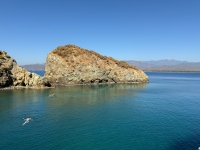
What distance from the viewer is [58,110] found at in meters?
47.7

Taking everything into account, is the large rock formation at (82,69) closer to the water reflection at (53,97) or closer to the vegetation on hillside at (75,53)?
the vegetation on hillside at (75,53)

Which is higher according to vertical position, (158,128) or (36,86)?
(36,86)

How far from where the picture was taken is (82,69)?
117 metres

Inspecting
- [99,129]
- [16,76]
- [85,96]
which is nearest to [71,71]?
[16,76]

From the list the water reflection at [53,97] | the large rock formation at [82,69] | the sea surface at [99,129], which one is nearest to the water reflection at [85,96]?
the water reflection at [53,97]

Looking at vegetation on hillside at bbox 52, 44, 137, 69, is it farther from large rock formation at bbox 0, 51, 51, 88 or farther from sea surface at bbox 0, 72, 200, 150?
sea surface at bbox 0, 72, 200, 150

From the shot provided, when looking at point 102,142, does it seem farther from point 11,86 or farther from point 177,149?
point 11,86

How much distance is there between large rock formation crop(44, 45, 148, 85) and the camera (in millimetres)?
114438

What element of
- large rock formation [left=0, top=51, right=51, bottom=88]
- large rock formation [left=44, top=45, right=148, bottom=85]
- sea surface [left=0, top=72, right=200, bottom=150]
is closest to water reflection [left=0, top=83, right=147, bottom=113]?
sea surface [left=0, top=72, right=200, bottom=150]

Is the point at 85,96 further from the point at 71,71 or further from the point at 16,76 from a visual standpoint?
the point at 16,76

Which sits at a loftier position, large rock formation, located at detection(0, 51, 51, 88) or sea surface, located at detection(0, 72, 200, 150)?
large rock formation, located at detection(0, 51, 51, 88)

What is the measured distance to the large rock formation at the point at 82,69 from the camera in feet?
375

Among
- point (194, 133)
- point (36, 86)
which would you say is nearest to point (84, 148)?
point (194, 133)

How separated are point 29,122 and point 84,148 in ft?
56.7
